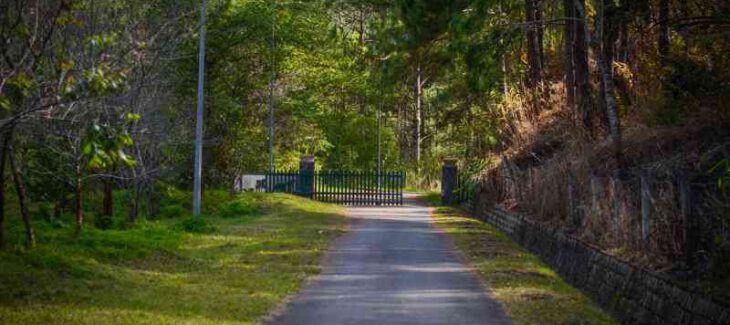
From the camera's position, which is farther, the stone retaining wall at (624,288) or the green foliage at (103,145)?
the stone retaining wall at (624,288)

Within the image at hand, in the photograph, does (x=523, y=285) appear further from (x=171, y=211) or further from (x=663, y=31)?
(x=171, y=211)

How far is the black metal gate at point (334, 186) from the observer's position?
40375 mm

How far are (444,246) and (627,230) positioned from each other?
855cm

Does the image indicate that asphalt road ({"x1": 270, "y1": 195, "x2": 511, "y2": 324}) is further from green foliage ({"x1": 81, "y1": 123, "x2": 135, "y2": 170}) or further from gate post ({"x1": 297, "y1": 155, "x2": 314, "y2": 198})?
gate post ({"x1": 297, "y1": 155, "x2": 314, "y2": 198})

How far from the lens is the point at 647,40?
77.3 ft

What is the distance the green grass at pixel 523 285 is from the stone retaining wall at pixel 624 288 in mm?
197

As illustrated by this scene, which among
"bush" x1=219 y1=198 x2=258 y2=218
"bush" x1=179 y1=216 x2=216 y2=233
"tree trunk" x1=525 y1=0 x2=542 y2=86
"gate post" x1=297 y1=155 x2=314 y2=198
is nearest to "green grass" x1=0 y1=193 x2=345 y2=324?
"bush" x1=179 y1=216 x2=216 y2=233

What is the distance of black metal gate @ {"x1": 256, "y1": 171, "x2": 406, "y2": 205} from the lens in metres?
40.4

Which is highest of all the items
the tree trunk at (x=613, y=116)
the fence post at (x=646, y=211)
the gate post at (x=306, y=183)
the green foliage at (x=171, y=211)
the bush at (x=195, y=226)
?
the tree trunk at (x=613, y=116)

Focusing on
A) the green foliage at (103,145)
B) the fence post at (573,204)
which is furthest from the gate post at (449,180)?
A: the green foliage at (103,145)

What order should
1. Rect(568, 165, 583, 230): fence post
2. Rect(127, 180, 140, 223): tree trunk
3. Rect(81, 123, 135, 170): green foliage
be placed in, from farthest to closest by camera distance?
Rect(127, 180, 140, 223): tree trunk
Rect(568, 165, 583, 230): fence post
Rect(81, 123, 135, 170): green foliage

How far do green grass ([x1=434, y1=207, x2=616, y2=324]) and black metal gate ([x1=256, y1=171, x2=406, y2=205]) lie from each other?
15583 mm

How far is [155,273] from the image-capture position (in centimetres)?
1591

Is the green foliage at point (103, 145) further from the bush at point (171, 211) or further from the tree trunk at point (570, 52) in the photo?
the bush at point (171, 211)
